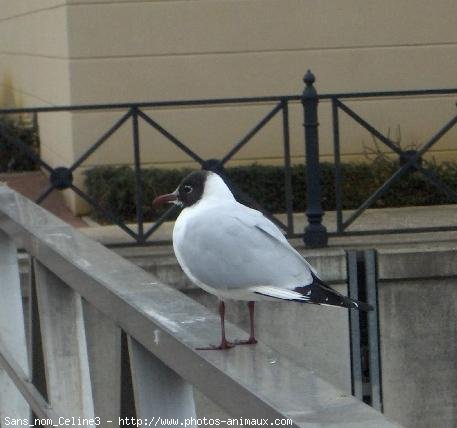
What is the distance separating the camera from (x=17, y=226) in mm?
3645

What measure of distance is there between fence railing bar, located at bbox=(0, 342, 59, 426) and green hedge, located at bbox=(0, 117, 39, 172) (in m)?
8.03

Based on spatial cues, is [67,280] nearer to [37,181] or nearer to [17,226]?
[17,226]

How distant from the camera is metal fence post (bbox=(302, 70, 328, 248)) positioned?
7.29m

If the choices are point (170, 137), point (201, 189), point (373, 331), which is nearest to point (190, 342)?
point (201, 189)

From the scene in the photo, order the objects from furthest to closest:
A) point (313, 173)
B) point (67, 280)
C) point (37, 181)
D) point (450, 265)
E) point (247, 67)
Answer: point (37, 181) → point (247, 67) → point (313, 173) → point (450, 265) → point (67, 280)

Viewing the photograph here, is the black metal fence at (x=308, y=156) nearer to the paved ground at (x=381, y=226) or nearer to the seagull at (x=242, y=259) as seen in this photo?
the paved ground at (x=381, y=226)

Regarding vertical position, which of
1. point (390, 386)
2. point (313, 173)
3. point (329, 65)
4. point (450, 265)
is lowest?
point (390, 386)

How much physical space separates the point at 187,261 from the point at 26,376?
3.52ft

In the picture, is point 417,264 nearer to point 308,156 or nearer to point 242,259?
point 308,156

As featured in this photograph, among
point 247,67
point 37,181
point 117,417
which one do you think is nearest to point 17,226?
point 117,417

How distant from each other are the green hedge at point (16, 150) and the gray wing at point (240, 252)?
9209 millimetres

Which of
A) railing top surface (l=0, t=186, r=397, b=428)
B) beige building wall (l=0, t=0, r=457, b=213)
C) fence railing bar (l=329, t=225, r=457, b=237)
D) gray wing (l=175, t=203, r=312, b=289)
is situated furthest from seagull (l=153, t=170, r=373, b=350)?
beige building wall (l=0, t=0, r=457, b=213)

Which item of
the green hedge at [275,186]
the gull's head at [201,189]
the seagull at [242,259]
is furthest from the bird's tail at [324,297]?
the green hedge at [275,186]

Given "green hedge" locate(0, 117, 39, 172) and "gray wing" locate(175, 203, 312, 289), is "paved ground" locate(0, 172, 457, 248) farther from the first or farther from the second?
"gray wing" locate(175, 203, 312, 289)
